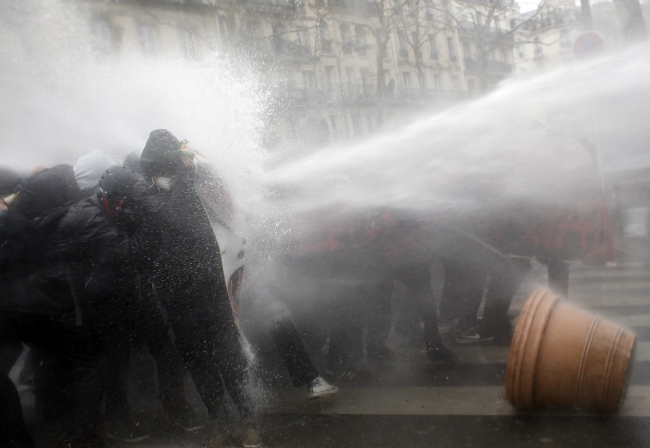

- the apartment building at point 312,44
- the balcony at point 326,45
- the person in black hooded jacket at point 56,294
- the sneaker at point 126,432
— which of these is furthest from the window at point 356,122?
the sneaker at point 126,432

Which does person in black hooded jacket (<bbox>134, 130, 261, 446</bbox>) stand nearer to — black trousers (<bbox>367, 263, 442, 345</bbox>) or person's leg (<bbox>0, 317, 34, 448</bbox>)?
person's leg (<bbox>0, 317, 34, 448</bbox>)

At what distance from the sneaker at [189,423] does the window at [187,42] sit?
7617 mm

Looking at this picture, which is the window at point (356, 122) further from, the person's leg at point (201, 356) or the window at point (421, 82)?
the person's leg at point (201, 356)

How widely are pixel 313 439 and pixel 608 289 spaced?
356 centimetres

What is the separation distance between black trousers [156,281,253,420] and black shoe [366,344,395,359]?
1.12 m

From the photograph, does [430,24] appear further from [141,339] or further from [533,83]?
[141,339]

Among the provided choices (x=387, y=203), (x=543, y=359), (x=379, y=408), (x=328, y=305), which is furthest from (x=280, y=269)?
(x=543, y=359)

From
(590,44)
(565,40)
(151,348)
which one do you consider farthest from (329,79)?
(565,40)

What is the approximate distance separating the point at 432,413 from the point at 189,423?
56.7 inches

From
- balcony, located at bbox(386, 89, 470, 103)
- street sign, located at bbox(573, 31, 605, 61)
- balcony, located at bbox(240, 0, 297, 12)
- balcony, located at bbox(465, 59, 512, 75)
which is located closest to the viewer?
street sign, located at bbox(573, 31, 605, 61)

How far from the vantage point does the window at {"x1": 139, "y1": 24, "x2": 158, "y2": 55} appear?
9.04 m

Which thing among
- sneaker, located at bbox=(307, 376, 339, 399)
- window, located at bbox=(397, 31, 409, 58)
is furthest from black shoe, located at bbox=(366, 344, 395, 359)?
window, located at bbox=(397, 31, 409, 58)

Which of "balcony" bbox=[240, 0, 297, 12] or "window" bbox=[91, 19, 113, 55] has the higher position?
"balcony" bbox=[240, 0, 297, 12]

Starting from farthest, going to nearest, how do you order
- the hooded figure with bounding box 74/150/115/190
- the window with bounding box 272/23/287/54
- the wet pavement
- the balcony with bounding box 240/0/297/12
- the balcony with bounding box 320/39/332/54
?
the balcony with bounding box 320/39/332/54, the window with bounding box 272/23/287/54, the balcony with bounding box 240/0/297/12, the hooded figure with bounding box 74/150/115/190, the wet pavement
